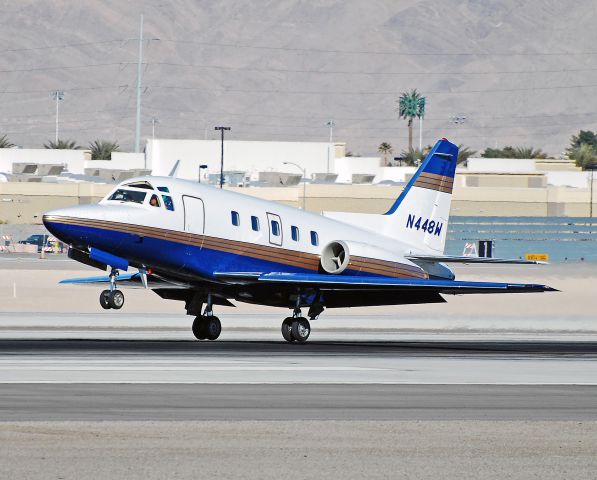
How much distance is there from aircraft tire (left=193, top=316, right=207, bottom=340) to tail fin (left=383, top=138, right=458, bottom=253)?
6664 mm

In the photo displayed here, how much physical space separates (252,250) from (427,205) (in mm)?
7342

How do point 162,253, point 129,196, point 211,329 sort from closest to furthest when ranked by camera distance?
point 129,196 < point 162,253 < point 211,329

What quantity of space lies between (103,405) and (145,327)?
19488mm

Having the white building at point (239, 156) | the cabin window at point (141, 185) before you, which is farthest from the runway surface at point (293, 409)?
the white building at point (239, 156)

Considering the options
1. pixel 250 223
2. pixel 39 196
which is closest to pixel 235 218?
pixel 250 223

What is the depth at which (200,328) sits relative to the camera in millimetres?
33594

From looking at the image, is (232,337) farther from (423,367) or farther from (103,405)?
(103,405)

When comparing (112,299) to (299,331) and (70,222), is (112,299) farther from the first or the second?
(299,331)

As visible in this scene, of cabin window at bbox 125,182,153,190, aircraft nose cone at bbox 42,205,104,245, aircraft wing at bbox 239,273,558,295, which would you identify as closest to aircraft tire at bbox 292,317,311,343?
aircraft wing at bbox 239,273,558,295

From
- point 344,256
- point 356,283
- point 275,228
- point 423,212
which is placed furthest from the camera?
point 423,212

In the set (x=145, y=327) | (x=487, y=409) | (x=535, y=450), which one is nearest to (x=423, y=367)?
(x=487, y=409)

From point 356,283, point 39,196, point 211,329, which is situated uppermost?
point 39,196

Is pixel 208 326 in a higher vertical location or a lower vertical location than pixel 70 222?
lower

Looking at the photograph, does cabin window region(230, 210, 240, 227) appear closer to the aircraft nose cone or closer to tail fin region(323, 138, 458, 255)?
the aircraft nose cone
